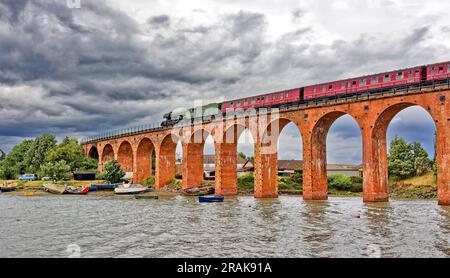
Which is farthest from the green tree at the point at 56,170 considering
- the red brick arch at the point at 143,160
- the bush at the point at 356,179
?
the bush at the point at 356,179

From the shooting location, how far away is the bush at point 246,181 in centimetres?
5391

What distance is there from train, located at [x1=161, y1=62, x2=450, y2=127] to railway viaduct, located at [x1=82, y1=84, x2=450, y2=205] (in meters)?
1.37

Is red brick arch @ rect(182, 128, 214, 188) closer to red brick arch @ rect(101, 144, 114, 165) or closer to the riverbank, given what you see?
the riverbank

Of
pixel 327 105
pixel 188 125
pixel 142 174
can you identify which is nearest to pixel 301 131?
pixel 327 105

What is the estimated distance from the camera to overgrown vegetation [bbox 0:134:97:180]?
237 ft

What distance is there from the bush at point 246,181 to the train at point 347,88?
1002cm

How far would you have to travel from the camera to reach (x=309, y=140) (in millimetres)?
38125

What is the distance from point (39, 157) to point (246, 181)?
1753 inches

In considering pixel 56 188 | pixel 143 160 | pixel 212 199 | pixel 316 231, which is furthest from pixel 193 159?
pixel 316 231

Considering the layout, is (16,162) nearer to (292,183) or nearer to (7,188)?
(7,188)

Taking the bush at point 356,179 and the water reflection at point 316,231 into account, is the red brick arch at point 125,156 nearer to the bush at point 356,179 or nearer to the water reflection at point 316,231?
the bush at point 356,179

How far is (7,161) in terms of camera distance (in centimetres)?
8175

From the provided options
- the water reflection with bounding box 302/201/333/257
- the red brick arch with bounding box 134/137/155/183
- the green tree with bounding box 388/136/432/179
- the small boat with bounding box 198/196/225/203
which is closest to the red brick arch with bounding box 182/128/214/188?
the red brick arch with bounding box 134/137/155/183

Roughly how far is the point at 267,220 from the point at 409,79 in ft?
58.5
